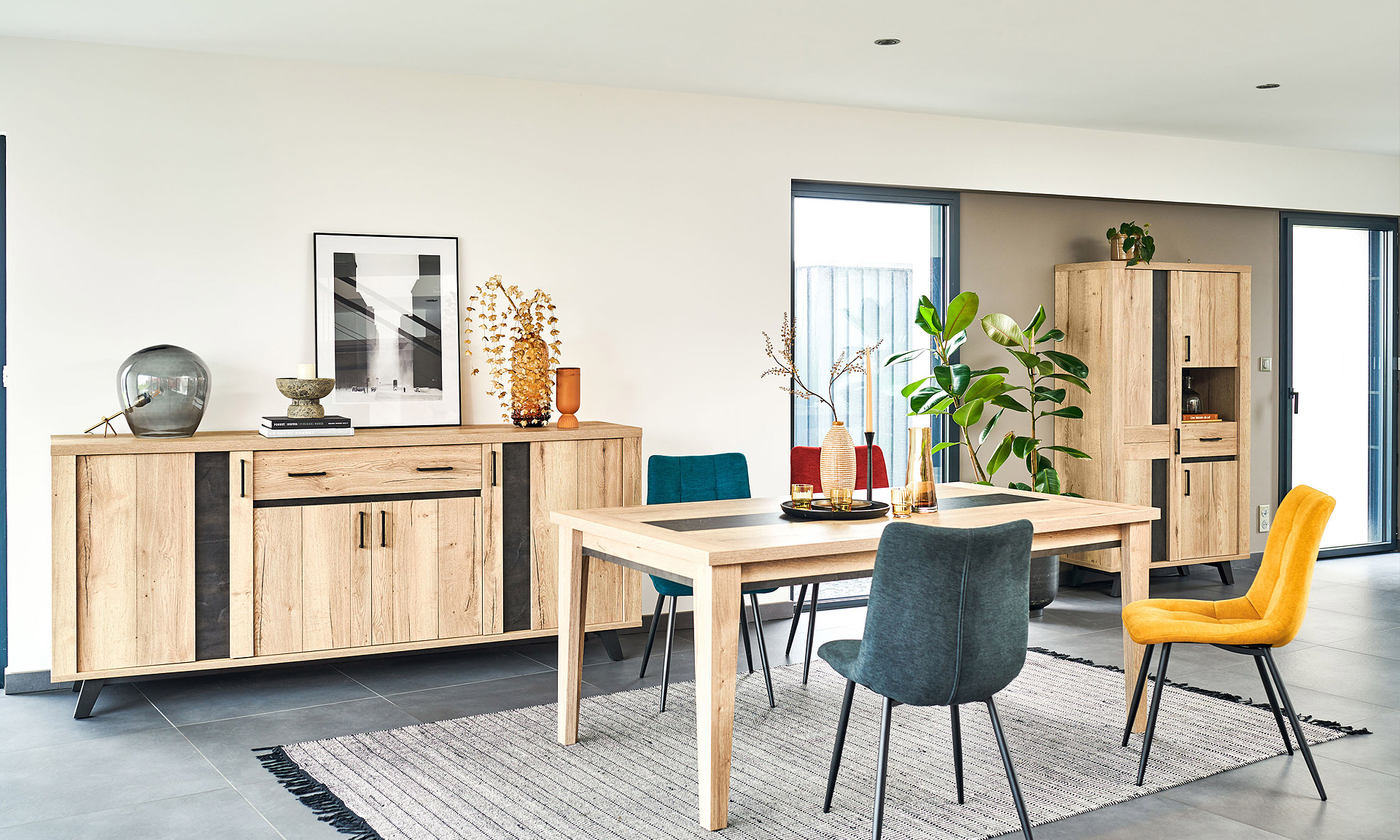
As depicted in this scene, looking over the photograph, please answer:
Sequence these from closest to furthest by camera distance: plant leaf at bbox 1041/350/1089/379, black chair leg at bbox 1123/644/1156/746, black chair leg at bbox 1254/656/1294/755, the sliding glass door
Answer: black chair leg at bbox 1254/656/1294/755
black chair leg at bbox 1123/644/1156/746
plant leaf at bbox 1041/350/1089/379
the sliding glass door

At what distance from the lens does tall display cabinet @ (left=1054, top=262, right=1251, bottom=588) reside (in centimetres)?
623

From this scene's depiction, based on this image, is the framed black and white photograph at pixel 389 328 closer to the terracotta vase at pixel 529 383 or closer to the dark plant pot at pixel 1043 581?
the terracotta vase at pixel 529 383

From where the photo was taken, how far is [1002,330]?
592cm

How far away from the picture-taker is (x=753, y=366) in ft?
18.6

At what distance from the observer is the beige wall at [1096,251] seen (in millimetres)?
6359

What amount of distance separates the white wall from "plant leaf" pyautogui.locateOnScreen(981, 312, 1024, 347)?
2.47 ft

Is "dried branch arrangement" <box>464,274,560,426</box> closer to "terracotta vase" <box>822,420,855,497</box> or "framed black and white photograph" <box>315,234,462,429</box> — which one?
"framed black and white photograph" <box>315,234,462,429</box>

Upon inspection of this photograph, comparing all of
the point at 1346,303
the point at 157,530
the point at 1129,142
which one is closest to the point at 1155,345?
the point at 1129,142

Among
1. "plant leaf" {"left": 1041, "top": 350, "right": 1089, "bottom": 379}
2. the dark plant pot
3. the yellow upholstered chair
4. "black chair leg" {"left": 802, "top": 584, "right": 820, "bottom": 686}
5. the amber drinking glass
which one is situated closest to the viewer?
the yellow upholstered chair

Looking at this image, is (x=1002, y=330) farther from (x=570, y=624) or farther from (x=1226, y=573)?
(x=570, y=624)

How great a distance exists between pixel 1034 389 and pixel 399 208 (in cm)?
335

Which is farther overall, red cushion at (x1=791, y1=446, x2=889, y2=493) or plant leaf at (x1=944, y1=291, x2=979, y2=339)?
plant leaf at (x1=944, y1=291, x2=979, y2=339)

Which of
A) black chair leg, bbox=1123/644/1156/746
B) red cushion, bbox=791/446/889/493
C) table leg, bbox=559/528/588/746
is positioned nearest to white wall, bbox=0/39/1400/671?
red cushion, bbox=791/446/889/493

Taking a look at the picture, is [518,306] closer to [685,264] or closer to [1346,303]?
[685,264]
